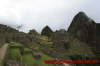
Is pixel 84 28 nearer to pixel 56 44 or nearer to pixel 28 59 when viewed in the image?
pixel 56 44

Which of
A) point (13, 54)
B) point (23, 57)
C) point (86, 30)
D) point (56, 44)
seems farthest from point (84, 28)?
point (13, 54)

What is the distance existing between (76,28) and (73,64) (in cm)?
2170

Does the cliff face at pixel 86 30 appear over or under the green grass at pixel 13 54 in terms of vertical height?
over

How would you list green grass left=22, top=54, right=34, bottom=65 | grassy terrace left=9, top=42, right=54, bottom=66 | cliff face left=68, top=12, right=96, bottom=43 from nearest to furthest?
grassy terrace left=9, top=42, right=54, bottom=66
green grass left=22, top=54, right=34, bottom=65
cliff face left=68, top=12, right=96, bottom=43

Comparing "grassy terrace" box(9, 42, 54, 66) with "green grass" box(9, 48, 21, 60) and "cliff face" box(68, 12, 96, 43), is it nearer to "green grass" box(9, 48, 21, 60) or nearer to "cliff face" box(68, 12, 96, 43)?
"green grass" box(9, 48, 21, 60)

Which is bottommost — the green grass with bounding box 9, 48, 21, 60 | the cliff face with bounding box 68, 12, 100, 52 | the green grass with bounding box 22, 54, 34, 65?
the green grass with bounding box 22, 54, 34, 65

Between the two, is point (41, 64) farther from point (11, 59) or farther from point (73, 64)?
point (73, 64)

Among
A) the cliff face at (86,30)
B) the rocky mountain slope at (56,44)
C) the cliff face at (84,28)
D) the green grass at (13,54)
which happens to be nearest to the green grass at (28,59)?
the rocky mountain slope at (56,44)

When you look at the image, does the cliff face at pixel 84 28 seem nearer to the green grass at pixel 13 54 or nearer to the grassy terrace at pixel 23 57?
the grassy terrace at pixel 23 57

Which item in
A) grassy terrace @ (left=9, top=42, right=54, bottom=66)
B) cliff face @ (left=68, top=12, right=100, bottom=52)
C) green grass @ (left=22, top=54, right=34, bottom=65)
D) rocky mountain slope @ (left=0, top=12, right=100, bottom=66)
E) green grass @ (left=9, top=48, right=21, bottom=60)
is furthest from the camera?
cliff face @ (left=68, top=12, right=100, bottom=52)

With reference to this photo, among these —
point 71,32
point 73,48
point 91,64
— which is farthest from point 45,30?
point 91,64

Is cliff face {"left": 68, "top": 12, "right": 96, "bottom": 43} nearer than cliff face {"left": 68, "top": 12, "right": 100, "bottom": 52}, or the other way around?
cliff face {"left": 68, "top": 12, "right": 100, "bottom": 52}

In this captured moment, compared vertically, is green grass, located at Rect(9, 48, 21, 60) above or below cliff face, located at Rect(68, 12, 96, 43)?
below

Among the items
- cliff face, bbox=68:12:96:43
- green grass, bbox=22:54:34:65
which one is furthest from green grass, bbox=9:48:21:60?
cliff face, bbox=68:12:96:43
